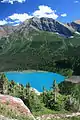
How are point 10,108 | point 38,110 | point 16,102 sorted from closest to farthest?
1. point 10,108
2. point 16,102
3. point 38,110

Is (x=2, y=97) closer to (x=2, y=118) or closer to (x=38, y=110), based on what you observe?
(x=2, y=118)

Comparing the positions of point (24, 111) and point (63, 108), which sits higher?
point (24, 111)

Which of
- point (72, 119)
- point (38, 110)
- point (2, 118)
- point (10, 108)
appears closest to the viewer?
point (2, 118)

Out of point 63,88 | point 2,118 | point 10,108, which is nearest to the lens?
point 2,118

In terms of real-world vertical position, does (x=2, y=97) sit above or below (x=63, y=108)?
above

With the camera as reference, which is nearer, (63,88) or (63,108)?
(63,108)

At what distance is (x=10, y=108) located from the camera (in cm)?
3175

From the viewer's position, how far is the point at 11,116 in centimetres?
2936

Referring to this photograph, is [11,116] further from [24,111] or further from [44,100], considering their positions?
[44,100]

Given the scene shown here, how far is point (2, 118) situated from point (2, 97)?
8774mm

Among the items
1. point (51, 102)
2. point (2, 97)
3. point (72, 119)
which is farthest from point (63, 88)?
point (2, 97)

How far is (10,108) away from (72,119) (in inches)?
1066

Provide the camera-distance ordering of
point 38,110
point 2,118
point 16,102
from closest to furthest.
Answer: point 2,118, point 16,102, point 38,110

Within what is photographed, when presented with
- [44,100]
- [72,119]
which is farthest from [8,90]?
[72,119]
